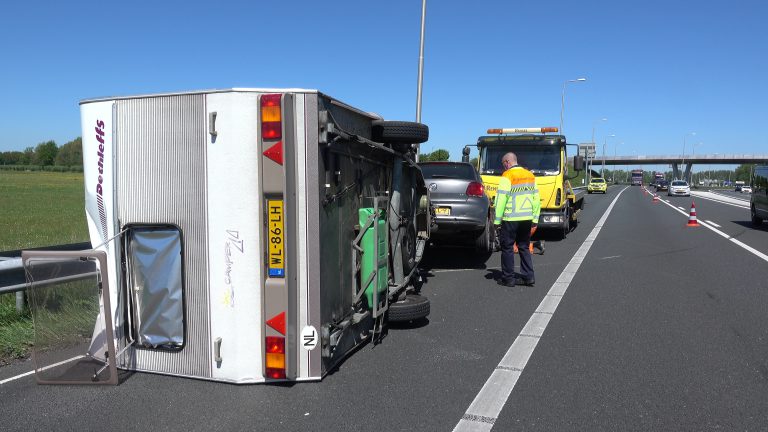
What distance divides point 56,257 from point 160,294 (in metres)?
0.71

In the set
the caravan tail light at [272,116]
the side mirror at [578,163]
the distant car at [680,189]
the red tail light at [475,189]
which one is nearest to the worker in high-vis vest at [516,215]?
the red tail light at [475,189]

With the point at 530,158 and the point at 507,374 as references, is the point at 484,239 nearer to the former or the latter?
the point at 507,374

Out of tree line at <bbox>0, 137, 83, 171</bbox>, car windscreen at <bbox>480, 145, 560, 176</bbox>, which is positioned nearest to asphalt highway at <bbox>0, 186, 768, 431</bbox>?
car windscreen at <bbox>480, 145, 560, 176</bbox>

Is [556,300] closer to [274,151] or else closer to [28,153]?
[274,151]

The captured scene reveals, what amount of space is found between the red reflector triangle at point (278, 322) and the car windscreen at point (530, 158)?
33.3 ft

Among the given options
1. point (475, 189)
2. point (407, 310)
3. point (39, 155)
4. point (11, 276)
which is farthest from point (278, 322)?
point (39, 155)

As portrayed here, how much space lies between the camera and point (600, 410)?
3.62m

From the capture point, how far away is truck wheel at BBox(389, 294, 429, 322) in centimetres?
522

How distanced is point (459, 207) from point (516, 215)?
1.15 m

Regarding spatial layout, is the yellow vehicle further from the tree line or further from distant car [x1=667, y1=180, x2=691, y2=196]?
the tree line

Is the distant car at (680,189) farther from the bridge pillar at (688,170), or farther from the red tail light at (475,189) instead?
the bridge pillar at (688,170)

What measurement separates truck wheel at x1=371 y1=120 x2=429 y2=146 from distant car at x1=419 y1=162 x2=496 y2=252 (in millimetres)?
3197

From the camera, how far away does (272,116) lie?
375 cm

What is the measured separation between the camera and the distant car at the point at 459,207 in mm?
8602
